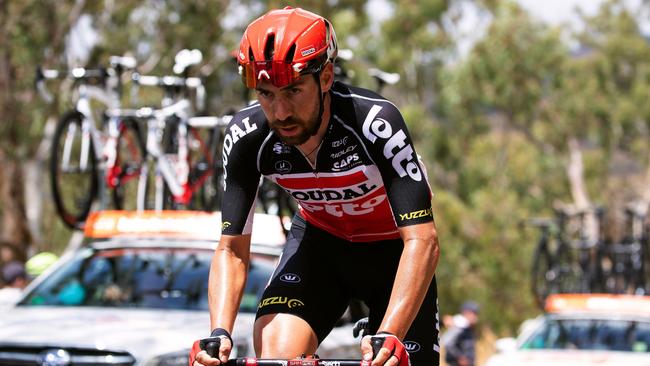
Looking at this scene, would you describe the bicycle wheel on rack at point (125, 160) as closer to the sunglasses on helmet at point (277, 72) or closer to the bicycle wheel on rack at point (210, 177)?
the bicycle wheel on rack at point (210, 177)

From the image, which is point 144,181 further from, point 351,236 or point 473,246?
point 473,246

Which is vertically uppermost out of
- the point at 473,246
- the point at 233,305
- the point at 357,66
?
the point at 357,66

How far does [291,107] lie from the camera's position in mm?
4125

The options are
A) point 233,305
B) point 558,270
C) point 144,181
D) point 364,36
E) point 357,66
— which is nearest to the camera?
point 233,305

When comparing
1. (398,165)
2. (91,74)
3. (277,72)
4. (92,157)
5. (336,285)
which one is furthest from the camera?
(91,74)

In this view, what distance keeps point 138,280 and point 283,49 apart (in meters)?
3.78

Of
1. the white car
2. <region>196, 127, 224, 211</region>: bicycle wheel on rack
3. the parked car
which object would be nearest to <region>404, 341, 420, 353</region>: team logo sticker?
the white car

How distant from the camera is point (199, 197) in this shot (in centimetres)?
1112

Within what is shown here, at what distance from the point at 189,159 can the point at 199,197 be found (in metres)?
0.34

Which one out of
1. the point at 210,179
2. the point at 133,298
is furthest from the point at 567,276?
the point at 133,298

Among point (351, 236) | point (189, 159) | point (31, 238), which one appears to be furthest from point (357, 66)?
point (351, 236)

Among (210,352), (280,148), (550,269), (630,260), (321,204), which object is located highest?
(280,148)

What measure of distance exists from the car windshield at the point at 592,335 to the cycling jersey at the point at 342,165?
9235 mm

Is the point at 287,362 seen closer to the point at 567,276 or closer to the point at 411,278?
the point at 411,278
